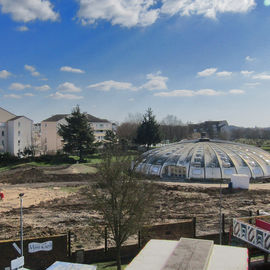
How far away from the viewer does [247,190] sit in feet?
93.1

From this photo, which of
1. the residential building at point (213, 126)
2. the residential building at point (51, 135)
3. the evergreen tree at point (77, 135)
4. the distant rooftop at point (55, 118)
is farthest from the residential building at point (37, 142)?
the residential building at point (213, 126)

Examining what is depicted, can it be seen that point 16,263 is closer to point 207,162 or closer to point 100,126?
point 207,162

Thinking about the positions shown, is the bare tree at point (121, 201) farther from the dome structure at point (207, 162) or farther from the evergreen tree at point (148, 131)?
the evergreen tree at point (148, 131)

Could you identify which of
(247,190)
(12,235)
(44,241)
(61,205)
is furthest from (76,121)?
(44,241)

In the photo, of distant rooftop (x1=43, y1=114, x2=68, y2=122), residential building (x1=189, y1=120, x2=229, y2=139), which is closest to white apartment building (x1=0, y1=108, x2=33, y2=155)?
distant rooftop (x1=43, y1=114, x2=68, y2=122)

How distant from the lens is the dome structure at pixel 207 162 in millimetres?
33531

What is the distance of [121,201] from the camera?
10992 millimetres

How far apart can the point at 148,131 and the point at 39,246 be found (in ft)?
156

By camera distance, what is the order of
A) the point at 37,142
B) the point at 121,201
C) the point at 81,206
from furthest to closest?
1. the point at 37,142
2. the point at 81,206
3. the point at 121,201

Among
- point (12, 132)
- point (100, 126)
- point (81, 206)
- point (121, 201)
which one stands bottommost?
point (81, 206)

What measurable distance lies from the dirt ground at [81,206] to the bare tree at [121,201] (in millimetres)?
1791

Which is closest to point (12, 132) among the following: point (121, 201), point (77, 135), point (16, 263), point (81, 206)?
point (77, 135)

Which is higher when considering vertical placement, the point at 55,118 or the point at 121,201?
the point at 55,118

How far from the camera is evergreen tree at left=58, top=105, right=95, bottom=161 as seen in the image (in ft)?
167
